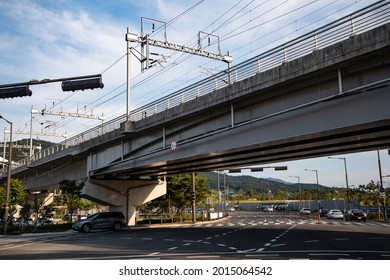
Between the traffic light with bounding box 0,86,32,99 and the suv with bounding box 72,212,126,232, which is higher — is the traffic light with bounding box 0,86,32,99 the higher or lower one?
the higher one

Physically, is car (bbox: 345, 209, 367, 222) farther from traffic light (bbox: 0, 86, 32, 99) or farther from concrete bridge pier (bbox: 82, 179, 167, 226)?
traffic light (bbox: 0, 86, 32, 99)

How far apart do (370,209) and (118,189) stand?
42786 mm

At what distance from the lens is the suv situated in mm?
33094

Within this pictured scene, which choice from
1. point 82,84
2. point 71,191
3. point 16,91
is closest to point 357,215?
point 71,191

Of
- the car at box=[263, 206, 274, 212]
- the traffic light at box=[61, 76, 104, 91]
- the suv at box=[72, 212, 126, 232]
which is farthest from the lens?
the car at box=[263, 206, 274, 212]

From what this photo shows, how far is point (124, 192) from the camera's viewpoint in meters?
41.8

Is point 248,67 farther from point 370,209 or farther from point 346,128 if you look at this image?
point 370,209

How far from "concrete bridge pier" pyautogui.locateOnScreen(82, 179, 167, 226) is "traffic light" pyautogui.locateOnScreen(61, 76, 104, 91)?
22940 millimetres

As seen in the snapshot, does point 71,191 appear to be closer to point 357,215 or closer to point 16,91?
point 16,91

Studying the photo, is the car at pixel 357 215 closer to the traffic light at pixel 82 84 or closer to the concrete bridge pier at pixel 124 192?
the concrete bridge pier at pixel 124 192

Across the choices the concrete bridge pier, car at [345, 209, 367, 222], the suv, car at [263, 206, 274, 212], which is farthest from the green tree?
car at [263, 206, 274, 212]

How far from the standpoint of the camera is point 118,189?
135 feet

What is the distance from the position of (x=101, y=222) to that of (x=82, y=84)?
2010cm

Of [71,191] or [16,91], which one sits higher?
[16,91]
